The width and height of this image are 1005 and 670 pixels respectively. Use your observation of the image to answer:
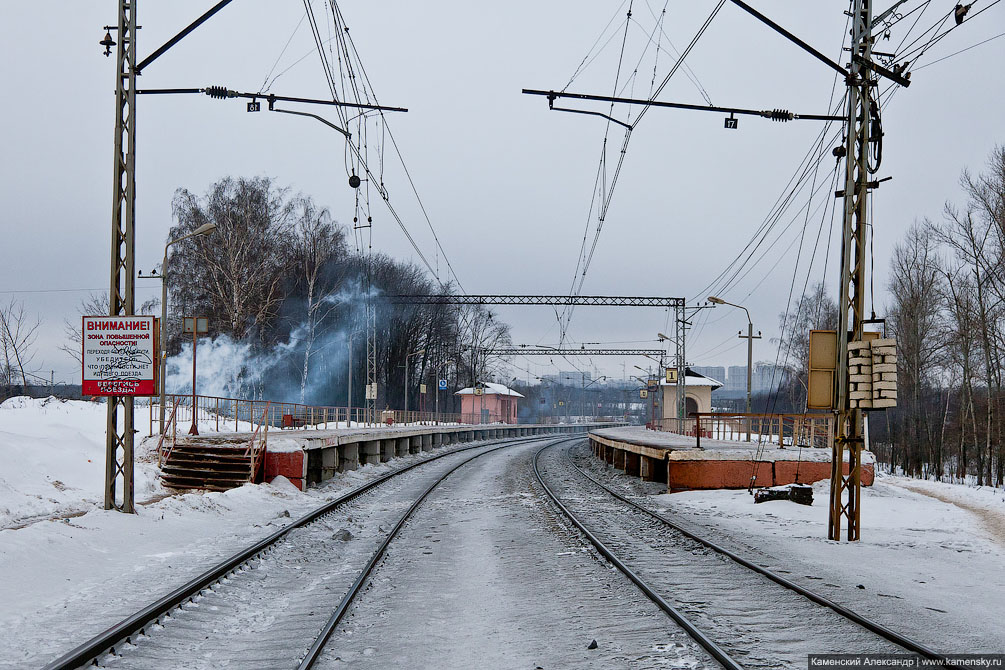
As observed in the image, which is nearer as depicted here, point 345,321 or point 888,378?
point 888,378

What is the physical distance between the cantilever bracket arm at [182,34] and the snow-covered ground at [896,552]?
34.7 feet

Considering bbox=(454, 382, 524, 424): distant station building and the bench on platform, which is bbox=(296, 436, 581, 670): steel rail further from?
bbox=(454, 382, 524, 424): distant station building

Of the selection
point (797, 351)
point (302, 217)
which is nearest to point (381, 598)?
point (302, 217)

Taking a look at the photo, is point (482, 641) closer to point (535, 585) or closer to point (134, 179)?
point (535, 585)

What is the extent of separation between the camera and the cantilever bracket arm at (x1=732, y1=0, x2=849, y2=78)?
11.3 meters

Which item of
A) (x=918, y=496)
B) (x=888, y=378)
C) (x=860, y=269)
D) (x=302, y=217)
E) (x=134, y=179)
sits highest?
(x=302, y=217)

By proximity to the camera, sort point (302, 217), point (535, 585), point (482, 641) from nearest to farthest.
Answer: point (482, 641), point (535, 585), point (302, 217)

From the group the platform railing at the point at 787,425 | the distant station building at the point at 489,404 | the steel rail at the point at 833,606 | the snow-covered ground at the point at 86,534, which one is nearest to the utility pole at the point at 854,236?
the steel rail at the point at 833,606

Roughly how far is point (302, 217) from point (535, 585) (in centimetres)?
4460

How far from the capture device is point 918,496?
19703 mm

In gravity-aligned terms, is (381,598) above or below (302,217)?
below

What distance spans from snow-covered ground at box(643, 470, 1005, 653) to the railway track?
1.11 ft

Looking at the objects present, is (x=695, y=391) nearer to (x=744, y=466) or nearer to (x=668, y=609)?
(x=744, y=466)

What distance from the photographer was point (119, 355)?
1336 cm
